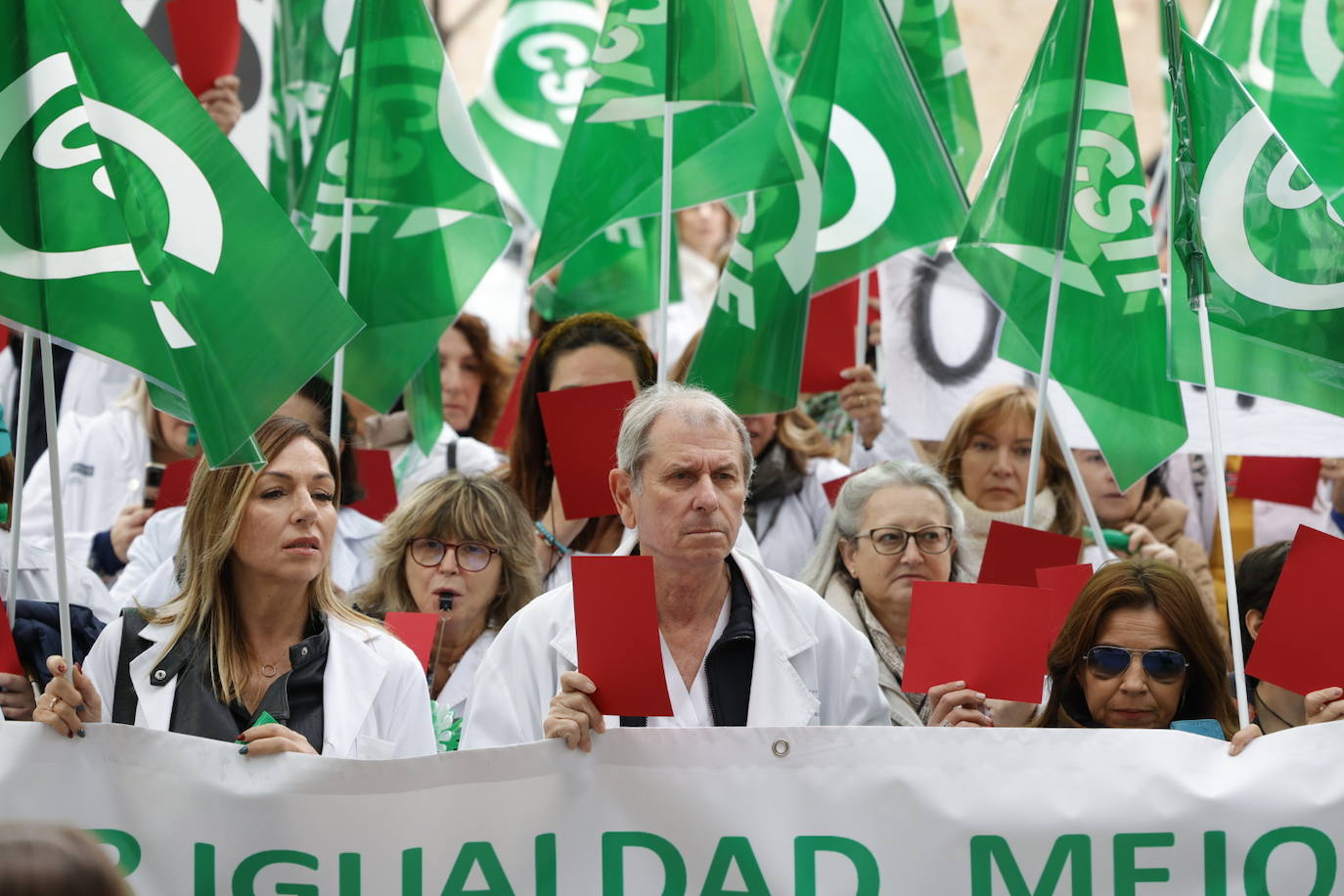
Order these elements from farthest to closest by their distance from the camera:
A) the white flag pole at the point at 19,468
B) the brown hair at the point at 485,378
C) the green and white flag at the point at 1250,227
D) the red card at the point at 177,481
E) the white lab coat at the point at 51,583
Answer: the brown hair at the point at 485,378, the red card at the point at 177,481, the white lab coat at the point at 51,583, the green and white flag at the point at 1250,227, the white flag pole at the point at 19,468

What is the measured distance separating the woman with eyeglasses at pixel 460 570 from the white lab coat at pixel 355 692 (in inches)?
37.6

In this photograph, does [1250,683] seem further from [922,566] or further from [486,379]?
[486,379]

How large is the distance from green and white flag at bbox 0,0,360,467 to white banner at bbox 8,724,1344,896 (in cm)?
71

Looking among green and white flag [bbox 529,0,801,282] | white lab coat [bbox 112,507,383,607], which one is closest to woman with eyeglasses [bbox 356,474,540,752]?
white lab coat [bbox 112,507,383,607]

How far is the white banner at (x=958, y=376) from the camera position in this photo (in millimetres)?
5535

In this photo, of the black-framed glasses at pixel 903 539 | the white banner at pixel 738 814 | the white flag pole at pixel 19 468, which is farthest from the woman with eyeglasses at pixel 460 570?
the white banner at pixel 738 814

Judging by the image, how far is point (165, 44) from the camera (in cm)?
663

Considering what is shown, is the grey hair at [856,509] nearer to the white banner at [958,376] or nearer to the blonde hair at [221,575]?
the white banner at [958,376]

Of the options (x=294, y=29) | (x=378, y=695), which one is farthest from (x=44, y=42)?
(x=294, y=29)

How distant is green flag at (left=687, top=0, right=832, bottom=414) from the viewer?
4.96 metres

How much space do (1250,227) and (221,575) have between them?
92.8 inches

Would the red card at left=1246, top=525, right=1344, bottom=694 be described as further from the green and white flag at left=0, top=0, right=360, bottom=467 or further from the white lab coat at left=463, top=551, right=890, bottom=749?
the green and white flag at left=0, top=0, right=360, bottom=467

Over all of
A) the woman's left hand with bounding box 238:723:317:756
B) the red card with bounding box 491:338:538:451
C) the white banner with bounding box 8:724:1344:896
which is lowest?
the white banner with bounding box 8:724:1344:896

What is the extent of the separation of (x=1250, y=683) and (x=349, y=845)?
219 centimetres
